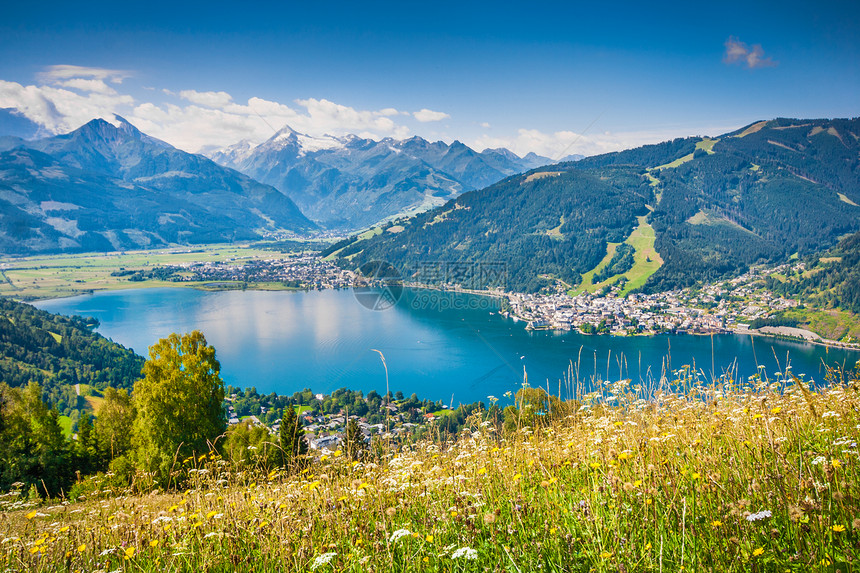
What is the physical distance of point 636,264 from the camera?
8188cm

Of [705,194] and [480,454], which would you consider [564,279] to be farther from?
[480,454]

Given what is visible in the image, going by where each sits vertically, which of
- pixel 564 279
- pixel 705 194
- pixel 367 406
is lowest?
pixel 367 406

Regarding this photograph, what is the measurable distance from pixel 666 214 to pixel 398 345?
284ft

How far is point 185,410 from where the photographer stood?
8.87m

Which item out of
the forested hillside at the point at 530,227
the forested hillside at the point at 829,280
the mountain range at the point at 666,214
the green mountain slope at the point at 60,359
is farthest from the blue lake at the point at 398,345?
the mountain range at the point at 666,214

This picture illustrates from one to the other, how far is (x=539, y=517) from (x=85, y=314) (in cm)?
7793

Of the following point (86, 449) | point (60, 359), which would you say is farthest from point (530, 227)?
point (86, 449)

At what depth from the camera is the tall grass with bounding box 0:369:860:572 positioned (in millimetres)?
1289

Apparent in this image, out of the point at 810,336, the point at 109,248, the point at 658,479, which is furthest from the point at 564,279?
the point at 109,248

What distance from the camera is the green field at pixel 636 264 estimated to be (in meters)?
74.6

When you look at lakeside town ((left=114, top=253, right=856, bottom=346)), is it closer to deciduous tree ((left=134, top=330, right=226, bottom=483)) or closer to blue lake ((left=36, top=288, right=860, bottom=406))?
blue lake ((left=36, top=288, right=860, bottom=406))

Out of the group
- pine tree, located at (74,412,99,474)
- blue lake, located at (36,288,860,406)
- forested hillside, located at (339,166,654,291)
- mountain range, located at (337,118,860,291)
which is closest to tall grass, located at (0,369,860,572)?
pine tree, located at (74,412,99,474)

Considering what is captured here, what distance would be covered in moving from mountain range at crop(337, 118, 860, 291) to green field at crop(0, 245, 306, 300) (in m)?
40.7

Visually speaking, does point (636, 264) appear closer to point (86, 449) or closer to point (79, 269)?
point (86, 449)
